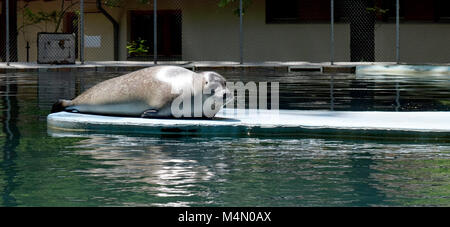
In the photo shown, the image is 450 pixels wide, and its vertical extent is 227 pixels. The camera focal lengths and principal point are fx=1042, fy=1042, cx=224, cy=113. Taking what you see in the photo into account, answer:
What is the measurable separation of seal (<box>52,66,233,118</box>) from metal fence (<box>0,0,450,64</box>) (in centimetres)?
2253

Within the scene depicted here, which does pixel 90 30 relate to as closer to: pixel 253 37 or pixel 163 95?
pixel 253 37

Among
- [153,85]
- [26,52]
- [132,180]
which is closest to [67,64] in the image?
[26,52]

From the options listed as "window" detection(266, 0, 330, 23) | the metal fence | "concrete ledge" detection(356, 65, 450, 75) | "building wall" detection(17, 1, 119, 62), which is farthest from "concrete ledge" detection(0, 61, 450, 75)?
"building wall" detection(17, 1, 119, 62)

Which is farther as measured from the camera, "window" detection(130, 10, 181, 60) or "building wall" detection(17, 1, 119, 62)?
"window" detection(130, 10, 181, 60)

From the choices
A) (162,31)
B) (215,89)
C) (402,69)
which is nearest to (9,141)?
(215,89)

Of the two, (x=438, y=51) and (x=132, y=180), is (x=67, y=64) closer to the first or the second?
(x=438, y=51)

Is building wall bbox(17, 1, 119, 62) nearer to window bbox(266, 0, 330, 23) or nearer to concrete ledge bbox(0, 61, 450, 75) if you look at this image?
window bbox(266, 0, 330, 23)

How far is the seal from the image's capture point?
36.4 ft

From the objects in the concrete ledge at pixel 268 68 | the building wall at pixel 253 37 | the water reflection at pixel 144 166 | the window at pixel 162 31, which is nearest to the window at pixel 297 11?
the building wall at pixel 253 37

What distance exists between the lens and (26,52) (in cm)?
3994

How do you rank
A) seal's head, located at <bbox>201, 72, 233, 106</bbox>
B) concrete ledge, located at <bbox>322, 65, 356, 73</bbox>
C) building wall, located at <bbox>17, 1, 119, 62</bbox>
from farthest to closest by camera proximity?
building wall, located at <bbox>17, 1, 119, 62</bbox>
concrete ledge, located at <bbox>322, 65, 356, 73</bbox>
seal's head, located at <bbox>201, 72, 233, 106</bbox>

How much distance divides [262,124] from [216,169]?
2.64 metres

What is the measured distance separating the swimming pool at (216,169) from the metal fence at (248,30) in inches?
947
